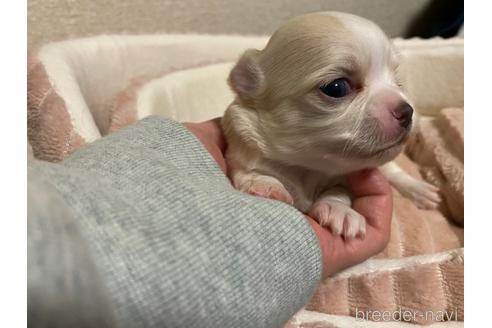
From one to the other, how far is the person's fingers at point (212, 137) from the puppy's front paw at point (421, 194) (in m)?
0.71

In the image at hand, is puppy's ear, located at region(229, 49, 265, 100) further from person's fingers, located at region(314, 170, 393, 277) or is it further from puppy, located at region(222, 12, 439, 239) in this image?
person's fingers, located at region(314, 170, 393, 277)

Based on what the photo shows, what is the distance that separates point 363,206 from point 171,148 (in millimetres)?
608

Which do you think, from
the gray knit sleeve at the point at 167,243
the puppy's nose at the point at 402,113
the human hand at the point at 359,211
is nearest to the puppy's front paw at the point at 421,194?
the human hand at the point at 359,211

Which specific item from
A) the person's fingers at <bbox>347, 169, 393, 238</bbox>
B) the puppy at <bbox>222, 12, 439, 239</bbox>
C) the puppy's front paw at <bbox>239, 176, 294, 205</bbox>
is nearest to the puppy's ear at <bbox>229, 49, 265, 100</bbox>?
the puppy at <bbox>222, 12, 439, 239</bbox>

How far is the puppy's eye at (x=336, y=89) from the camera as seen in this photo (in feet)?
4.07

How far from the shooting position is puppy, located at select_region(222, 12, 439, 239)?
48.3 inches

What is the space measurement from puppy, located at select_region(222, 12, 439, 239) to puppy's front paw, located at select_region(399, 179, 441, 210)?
47cm

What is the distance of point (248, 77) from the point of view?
1447 mm

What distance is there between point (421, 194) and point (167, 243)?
1310mm

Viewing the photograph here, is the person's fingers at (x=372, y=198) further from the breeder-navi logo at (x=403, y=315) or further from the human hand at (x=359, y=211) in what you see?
the breeder-navi logo at (x=403, y=315)

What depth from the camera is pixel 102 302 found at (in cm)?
61

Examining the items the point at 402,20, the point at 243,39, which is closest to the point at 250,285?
the point at 243,39

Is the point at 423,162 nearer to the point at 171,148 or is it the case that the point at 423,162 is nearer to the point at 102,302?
the point at 171,148

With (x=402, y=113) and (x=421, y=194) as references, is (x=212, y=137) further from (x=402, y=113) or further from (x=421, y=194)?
(x=421, y=194)
